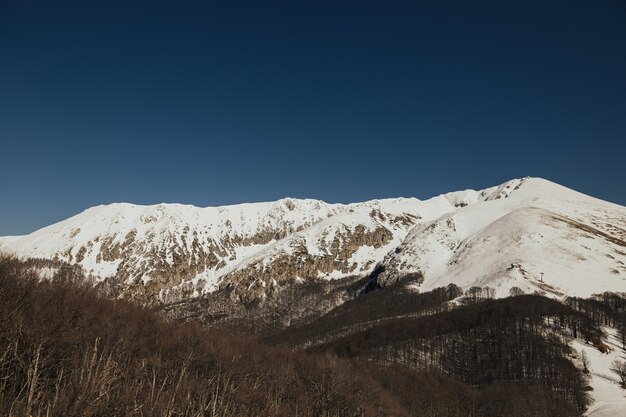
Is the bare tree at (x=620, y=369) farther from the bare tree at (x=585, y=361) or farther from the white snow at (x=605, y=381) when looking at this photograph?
the bare tree at (x=585, y=361)

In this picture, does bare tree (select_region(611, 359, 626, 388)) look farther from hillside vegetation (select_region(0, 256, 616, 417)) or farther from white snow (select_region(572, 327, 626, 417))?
hillside vegetation (select_region(0, 256, 616, 417))

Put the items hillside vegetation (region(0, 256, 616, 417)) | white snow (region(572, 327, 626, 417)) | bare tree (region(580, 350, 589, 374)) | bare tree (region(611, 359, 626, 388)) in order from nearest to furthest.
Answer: hillside vegetation (region(0, 256, 616, 417))
white snow (region(572, 327, 626, 417))
bare tree (region(611, 359, 626, 388))
bare tree (region(580, 350, 589, 374))

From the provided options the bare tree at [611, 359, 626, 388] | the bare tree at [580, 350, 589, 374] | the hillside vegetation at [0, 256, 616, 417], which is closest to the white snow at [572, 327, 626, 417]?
the bare tree at [580, 350, 589, 374]

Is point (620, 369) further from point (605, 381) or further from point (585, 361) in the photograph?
point (605, 381)

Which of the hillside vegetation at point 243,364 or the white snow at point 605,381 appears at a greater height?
the hillside vegetation at point 243,364

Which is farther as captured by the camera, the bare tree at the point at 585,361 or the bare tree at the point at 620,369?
the bare tree at the point at 585,361

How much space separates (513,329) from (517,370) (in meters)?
29.3

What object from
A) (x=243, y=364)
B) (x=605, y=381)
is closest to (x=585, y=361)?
(x=605, y=381)

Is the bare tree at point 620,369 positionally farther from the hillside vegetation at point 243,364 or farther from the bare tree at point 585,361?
the hillside vegetation at point 243,364

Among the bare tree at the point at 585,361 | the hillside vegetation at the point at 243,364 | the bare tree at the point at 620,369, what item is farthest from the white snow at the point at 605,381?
the hillside vegetation at the point at 243,364

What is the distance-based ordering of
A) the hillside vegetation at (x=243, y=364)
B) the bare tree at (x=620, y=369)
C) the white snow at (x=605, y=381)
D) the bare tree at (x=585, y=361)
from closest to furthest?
the hillside vegetation at (x=243, y=364)
the white snow at (x=605, y=381)
the bare tree at (x=620, y=369)
the bare tree at (x=585, y=361)

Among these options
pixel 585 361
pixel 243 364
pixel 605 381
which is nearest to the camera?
pixel 243 364

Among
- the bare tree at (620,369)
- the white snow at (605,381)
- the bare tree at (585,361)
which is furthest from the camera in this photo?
the bare tree at (585,361)

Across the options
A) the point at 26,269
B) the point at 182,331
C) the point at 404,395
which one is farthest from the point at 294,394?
the point at 404,395
